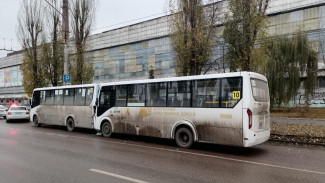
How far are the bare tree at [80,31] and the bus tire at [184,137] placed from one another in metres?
18.5

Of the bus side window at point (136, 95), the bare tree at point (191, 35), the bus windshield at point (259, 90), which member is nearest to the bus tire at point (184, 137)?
the bus side window at point (136, 95)

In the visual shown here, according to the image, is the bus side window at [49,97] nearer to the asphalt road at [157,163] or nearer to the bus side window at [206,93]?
the asphalt road at [157,163]

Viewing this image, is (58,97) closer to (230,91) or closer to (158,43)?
(230,91)

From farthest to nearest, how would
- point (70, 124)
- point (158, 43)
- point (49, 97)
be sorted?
1. point (158, 43)
2. point (49, 97)
3. point (70, 124)

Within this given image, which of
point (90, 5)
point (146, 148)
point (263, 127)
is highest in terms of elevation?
point (90, 5)

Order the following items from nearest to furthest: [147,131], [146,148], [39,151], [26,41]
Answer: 1. [39,151]
2. [146,148]
3. [147,131]
4. [26,41]

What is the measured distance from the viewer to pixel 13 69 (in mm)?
65438

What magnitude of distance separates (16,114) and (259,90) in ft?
67.1

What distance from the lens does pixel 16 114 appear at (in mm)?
21875

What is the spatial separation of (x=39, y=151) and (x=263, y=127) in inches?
305

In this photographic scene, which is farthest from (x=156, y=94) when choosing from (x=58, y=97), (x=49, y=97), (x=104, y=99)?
(x=49, y=97)

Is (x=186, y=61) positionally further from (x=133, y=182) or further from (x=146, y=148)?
(x=133, y=182)

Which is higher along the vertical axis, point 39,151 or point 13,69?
point 13,69

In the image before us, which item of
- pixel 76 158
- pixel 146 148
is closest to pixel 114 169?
pixel 76 158
